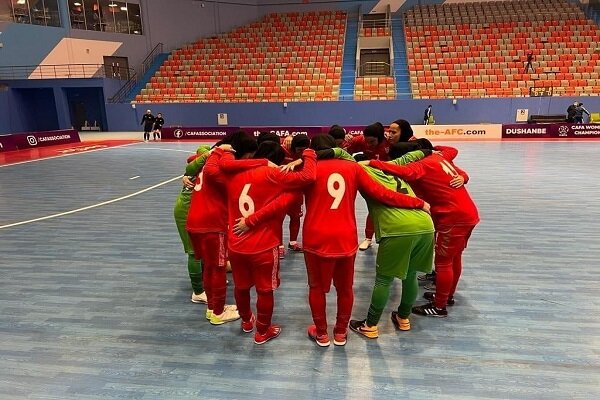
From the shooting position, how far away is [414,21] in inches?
1070

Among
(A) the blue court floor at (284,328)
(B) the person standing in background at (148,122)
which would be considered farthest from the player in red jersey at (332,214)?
(B) the person standing in background at (148,122)

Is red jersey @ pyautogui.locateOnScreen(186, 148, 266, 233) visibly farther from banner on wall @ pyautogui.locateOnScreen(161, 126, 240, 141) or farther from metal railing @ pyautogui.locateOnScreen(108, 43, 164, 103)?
metal railing @ pyautogui.locateOnScreen(108, 43, 164, 103)

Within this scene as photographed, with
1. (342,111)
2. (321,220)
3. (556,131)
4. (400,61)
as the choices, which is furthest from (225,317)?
(400,61)

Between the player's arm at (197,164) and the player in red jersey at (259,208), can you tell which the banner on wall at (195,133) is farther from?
the player in red jersey at (259,208)

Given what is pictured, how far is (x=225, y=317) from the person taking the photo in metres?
3.96

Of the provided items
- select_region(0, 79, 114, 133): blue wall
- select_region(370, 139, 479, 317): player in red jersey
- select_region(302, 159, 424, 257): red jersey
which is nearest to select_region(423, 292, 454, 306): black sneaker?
select_region(370, 139, 479, 317): player in red jersey

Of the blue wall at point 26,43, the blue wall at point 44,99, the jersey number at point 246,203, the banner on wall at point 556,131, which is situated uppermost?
the blue wall at point 26,43

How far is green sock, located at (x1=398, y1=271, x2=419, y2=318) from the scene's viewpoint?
355 cm

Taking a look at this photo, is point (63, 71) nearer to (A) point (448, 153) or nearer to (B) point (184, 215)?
(B) point (184, 215)

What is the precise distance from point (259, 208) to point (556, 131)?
1861cm

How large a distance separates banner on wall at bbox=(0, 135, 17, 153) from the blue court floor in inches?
466

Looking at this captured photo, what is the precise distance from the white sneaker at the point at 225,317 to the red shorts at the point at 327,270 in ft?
3.53

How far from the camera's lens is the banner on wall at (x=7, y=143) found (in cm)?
1696

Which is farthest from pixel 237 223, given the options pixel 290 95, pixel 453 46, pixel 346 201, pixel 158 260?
pixel 453 46
